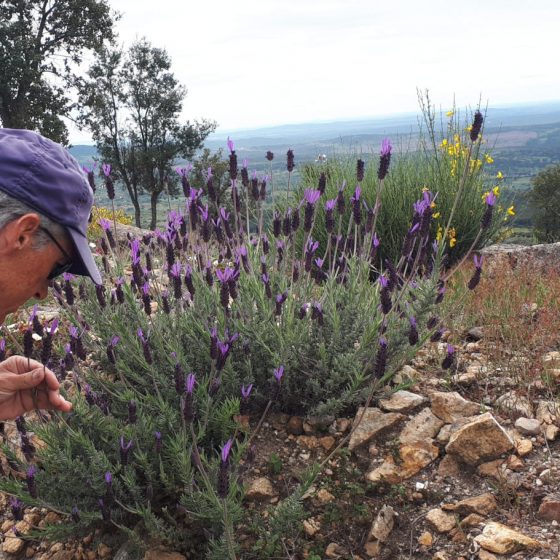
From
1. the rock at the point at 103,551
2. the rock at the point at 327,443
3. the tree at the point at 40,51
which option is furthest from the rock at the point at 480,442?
the tree at the point at 40,51

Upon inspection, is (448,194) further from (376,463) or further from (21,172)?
(21,172)

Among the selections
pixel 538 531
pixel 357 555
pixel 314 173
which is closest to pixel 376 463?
pixel 357 555

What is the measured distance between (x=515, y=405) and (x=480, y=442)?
442 millimetres

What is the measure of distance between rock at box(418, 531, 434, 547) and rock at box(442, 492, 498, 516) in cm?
14

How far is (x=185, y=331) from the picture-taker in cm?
299

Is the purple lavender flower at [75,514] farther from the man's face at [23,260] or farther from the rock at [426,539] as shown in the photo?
the rock at [426,539]

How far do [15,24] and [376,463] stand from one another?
70.0ft

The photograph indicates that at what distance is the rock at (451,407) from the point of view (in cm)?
277

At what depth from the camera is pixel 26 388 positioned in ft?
6.14

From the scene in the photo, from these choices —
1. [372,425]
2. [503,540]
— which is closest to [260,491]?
[372,425]

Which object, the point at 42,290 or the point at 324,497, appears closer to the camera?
the point at 42,290

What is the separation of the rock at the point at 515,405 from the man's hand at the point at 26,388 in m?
2.01

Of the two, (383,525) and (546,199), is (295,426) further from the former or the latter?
(546,199)

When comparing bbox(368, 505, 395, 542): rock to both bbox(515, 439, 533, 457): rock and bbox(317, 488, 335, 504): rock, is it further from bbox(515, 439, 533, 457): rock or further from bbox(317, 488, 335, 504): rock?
bbox(515, 439, 533, 457): rock
